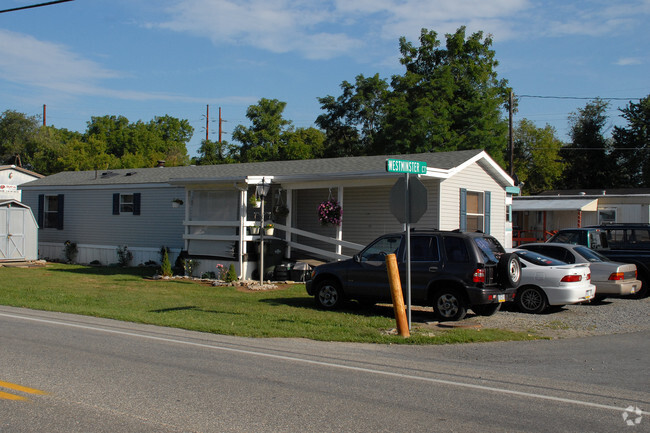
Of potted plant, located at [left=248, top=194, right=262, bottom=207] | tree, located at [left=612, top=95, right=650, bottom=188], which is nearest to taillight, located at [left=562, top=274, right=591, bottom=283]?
potted plant, located at [left=248, top=194, right=262, bottom=207]

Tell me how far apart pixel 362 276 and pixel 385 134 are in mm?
27959

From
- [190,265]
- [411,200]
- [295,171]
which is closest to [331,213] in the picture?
[295,171]

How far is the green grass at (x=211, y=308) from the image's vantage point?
427 inches

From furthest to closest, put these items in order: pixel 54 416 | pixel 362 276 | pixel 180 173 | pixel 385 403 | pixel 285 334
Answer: pixel 180 173 → pixel 362 276 → pixel 285 334 → pixel 385 403 → pixel 54 416

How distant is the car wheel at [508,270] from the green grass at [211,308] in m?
1.13

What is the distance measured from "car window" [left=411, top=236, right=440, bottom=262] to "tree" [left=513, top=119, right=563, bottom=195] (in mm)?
→ 49660

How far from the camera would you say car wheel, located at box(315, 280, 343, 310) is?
1362 cm

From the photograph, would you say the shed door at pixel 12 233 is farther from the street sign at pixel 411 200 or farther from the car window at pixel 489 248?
the car window at pixel 489 248

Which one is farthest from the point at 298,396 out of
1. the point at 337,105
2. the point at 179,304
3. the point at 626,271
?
the point at 337,105

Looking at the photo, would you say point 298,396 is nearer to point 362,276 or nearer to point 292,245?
point 362,276

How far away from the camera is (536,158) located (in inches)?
2362

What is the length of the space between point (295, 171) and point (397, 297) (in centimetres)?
1171

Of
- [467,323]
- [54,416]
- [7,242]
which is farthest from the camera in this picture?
[7,242]

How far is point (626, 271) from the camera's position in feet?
48.7
